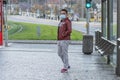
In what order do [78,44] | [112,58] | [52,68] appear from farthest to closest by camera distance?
[78,44] → [112,58] → [52,68]

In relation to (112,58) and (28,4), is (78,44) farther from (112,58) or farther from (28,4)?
(28,4)

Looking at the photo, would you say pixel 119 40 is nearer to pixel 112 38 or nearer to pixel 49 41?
pixel 112 38

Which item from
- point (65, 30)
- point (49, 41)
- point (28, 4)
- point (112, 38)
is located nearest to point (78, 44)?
point (49, 41)

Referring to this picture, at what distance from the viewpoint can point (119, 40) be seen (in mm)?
12797

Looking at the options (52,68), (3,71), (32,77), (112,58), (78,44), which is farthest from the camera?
(78,44)

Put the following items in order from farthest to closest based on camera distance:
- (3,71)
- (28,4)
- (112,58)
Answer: (28,4) < (112,58) < (3,71)

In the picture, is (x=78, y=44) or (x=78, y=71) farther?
(x=78, y=44)

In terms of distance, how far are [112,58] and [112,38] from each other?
68cm

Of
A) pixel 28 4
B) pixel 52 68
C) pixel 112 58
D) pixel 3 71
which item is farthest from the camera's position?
pixel 28 4

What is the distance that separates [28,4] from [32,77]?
81857mm

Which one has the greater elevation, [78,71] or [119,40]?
[119,40]

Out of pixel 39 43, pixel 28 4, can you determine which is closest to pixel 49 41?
pixel 39 43

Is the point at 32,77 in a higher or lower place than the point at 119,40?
lower

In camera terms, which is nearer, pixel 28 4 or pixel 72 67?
pixel 72 67
